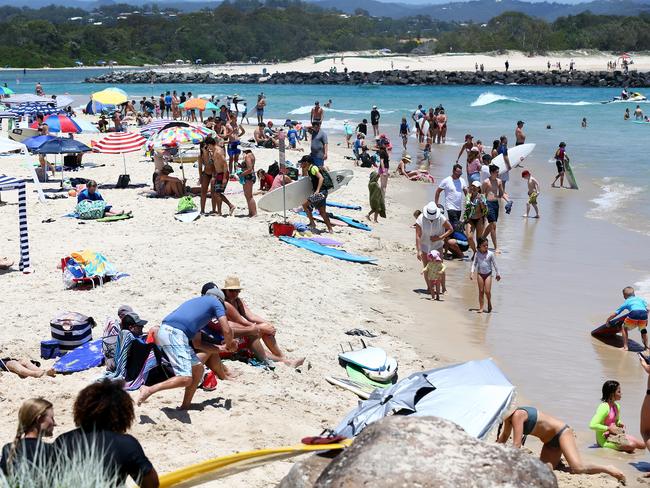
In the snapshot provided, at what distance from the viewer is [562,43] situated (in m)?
116

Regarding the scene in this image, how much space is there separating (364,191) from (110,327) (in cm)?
1204

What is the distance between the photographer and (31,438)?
15.0 ft

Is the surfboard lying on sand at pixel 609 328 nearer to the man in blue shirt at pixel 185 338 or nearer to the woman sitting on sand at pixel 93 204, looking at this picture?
the man in blue shirt at pixel 185 338

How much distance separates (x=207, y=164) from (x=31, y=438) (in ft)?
33.3

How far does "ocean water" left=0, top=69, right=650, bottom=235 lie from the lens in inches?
880

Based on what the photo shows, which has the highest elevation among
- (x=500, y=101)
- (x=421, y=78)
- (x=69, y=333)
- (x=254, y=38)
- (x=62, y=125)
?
(x=254, y=38)

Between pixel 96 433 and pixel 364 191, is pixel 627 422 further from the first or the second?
pixel 364 191

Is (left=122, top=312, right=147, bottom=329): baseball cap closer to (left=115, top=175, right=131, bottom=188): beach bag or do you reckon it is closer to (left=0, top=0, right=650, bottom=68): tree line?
(left=115, top=175, right=131, bottom=188): beach bag

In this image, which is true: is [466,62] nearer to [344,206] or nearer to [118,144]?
[344,206]

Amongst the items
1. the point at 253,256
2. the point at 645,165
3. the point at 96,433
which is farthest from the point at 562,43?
the point at 96,433

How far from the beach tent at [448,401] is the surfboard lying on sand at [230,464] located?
0.47 m

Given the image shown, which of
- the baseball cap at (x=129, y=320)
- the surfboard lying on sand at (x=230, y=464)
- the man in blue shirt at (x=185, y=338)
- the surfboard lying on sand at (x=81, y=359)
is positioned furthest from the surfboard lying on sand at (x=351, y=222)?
the surfboard lying on sand at (x=230, y=464)

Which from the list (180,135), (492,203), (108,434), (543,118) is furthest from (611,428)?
(543,118)

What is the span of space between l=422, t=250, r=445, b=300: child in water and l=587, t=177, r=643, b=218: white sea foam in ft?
24.9
